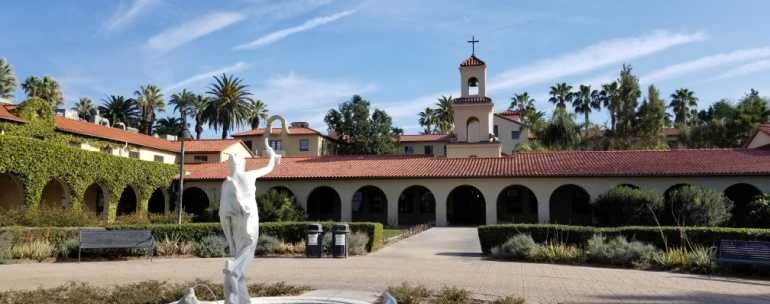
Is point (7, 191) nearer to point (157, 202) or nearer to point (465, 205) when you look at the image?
point (157, 202)

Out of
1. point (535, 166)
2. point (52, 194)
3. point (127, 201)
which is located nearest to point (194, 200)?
point (127, 201)

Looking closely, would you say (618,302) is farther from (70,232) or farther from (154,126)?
(154,126)

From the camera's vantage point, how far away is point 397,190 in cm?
3053

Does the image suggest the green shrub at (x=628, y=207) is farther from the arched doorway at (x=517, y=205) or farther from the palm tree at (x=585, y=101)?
the palm tree at (x=585, y=101)

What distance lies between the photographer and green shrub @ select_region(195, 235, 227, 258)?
1647cm

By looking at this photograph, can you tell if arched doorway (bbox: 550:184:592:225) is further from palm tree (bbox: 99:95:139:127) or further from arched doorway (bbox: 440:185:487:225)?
palm tree (bbox: 99:95:139:127)

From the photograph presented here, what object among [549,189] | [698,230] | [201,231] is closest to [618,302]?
[698,230]

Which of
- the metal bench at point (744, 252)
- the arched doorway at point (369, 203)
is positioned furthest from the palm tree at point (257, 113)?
the metal bench at point (744, 252)

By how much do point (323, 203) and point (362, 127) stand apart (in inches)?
883

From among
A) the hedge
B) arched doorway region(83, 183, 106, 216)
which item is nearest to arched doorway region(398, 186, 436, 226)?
the hedge

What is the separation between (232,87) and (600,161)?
42245 mm

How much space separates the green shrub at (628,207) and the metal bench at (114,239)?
18045 mm

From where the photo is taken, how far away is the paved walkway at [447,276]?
9.81 metres

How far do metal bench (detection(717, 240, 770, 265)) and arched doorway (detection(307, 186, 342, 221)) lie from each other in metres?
23.7
